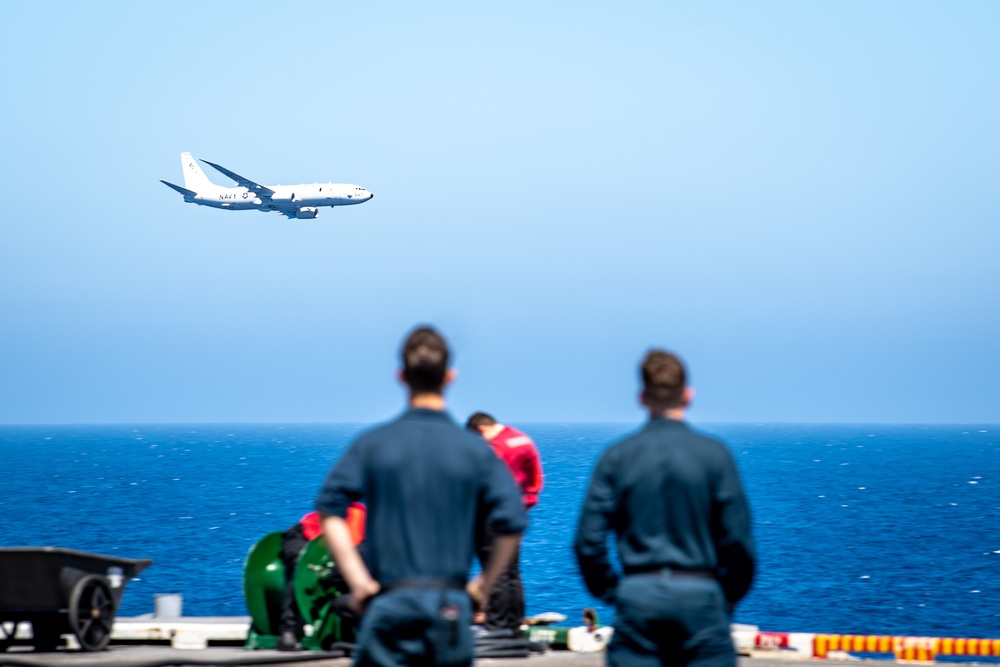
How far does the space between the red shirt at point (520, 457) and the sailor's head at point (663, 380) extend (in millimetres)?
4490

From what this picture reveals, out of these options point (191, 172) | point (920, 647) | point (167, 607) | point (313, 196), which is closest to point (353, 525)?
point (167, 607)

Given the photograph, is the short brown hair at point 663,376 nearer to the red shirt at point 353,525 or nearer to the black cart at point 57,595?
the red shirt at point 353,525

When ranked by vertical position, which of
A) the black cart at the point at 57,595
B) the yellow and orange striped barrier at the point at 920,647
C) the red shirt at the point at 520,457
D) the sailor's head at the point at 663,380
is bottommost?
the yellow and orange striped barrier at the point at 920,647

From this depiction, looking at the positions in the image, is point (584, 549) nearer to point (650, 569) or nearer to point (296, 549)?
point (650, 569)

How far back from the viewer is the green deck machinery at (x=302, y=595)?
10.8 m

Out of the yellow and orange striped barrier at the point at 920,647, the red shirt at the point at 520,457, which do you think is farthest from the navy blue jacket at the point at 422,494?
the yellow and orange striped barrier at the point at 920,647

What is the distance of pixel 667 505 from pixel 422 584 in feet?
3.52

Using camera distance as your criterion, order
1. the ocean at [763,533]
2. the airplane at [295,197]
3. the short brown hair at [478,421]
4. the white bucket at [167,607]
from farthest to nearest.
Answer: the airplane at [295,197], the ocean at [763,533], the white bucket at [167,607], the short brown hair at [478,421]

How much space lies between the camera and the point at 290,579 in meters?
11.1

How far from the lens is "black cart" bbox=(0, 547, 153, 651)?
1104 centimetres

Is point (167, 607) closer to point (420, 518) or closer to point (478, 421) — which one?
point (478, 421)

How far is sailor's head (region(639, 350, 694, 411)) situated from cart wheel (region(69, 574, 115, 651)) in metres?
6.72

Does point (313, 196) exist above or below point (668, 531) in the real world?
above

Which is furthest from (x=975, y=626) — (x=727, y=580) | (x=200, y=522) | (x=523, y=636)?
(x=200, y=522)
